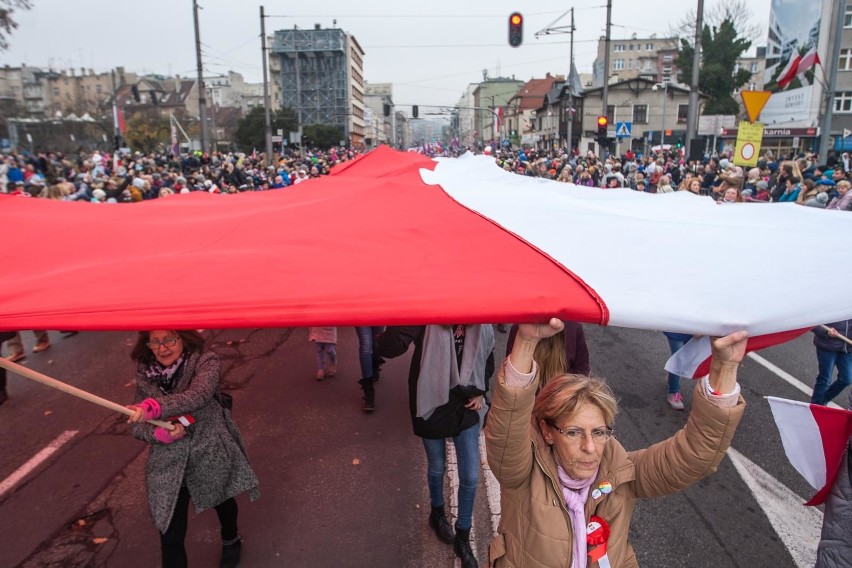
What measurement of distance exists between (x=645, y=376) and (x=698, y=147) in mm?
14291

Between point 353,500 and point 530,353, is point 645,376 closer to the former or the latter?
point 353,500

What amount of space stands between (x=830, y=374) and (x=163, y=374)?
17.8 feet

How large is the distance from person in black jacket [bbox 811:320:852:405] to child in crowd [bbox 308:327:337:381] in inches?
180

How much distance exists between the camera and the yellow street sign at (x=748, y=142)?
41.3 feet

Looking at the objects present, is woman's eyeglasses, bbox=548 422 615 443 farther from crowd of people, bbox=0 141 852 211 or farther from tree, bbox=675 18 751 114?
tree, bbox=675 18 751 114

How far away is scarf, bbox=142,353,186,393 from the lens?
2.93 metres

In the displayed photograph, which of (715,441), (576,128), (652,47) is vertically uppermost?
(652,47)

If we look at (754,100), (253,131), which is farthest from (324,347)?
(253,131)

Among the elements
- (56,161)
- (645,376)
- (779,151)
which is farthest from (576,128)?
(645,376)

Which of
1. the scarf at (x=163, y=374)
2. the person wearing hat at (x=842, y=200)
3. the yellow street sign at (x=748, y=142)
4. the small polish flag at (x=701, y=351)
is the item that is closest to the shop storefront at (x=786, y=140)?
the yellow street sign at (x=748, y=142)

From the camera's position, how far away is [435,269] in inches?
83.7

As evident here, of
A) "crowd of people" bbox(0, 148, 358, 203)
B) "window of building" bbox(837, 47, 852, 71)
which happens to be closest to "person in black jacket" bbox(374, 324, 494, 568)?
"crowd of people" bbox(0, 148, 358, 203)

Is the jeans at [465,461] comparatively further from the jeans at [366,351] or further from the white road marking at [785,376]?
the white road marking at [785,376]

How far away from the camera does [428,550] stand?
354cm
